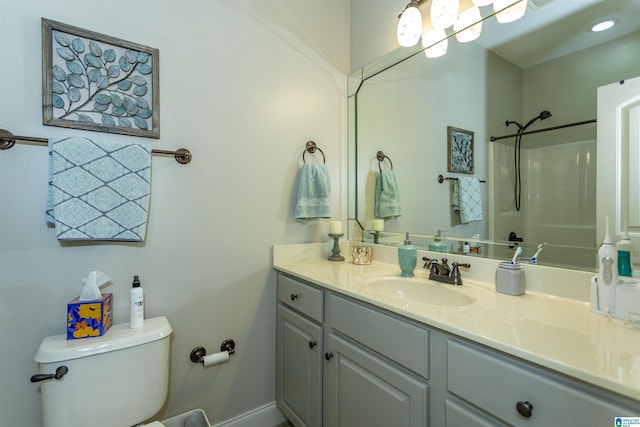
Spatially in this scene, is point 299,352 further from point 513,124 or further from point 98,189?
point 513,124

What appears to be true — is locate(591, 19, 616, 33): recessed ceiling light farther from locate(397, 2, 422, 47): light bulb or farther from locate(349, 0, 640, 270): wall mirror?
locate(397, 2, 422, 47): light bulb

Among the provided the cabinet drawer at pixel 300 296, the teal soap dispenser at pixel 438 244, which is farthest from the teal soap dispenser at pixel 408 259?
the cabinet drawer at pixel 300 296

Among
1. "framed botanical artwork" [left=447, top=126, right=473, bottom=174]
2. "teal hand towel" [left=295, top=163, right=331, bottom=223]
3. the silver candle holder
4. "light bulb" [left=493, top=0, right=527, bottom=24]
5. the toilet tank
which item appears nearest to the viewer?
the toilet tank

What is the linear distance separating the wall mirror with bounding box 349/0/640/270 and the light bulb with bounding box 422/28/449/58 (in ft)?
0.09

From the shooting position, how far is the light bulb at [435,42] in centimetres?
144

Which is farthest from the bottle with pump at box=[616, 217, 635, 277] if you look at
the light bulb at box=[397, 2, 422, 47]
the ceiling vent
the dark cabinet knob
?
the light bulb at box=[397, 2, 422, 47]

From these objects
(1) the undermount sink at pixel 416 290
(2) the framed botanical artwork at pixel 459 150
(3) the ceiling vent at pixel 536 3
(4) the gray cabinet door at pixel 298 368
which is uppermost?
(3) the ceiling vent at pixel 536 3

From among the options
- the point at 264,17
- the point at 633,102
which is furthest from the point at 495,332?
the point at 264,17

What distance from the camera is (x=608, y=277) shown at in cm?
83

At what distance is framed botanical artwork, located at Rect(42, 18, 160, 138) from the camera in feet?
3.56

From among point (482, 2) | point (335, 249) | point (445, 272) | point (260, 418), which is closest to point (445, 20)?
point (482, 2)

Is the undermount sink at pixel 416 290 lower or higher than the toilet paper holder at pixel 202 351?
higher

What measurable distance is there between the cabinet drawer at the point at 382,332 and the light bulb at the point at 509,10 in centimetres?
129

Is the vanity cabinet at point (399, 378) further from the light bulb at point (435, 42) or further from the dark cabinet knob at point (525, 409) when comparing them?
the light bulb at point (435, 42)
